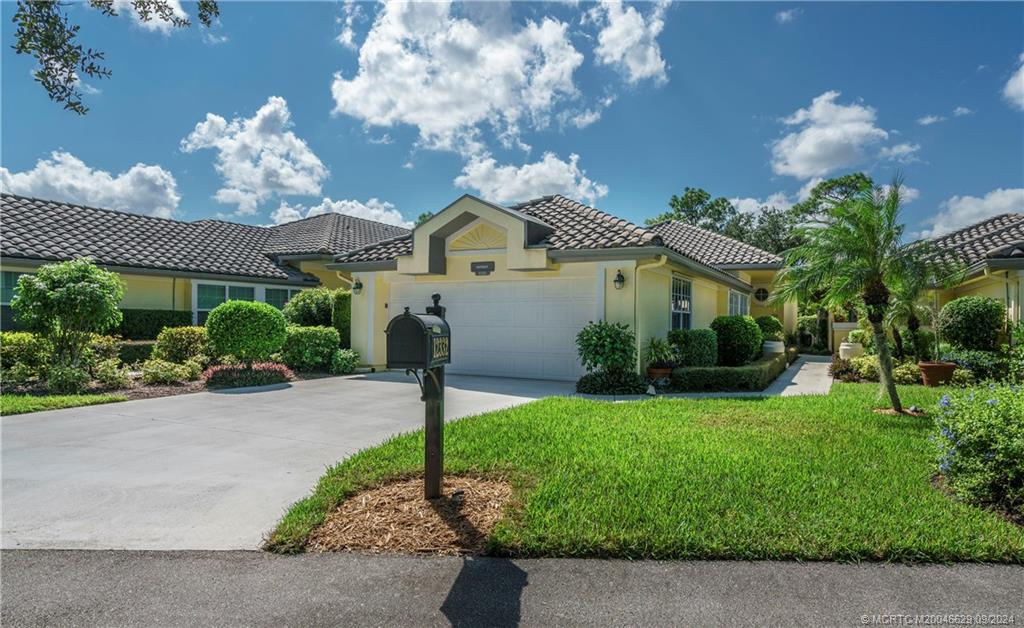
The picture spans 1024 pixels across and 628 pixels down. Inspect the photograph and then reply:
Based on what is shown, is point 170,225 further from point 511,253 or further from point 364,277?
point 511,253

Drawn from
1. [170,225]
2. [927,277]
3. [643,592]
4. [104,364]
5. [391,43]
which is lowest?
[643,592]

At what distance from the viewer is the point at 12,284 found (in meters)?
13.4

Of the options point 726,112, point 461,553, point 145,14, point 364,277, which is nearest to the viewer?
point 461,553

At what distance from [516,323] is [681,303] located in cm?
507

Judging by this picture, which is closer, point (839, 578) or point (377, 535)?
point (839, 578)

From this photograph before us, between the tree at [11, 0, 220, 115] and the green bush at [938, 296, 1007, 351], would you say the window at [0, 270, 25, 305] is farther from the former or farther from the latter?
the green bush at [938, 296, 1007, 351]

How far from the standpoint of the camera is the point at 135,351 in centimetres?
1354

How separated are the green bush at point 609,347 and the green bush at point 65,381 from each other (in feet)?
32.0

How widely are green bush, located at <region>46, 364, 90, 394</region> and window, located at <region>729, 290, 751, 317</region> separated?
1902cm

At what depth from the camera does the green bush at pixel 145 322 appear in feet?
48.4

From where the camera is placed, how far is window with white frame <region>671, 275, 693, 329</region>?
571 inches

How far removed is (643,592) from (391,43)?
11343 millimetres

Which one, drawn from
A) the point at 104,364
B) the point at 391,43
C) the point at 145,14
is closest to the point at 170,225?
the point at 104,364

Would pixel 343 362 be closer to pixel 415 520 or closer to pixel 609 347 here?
pixel 609 347
